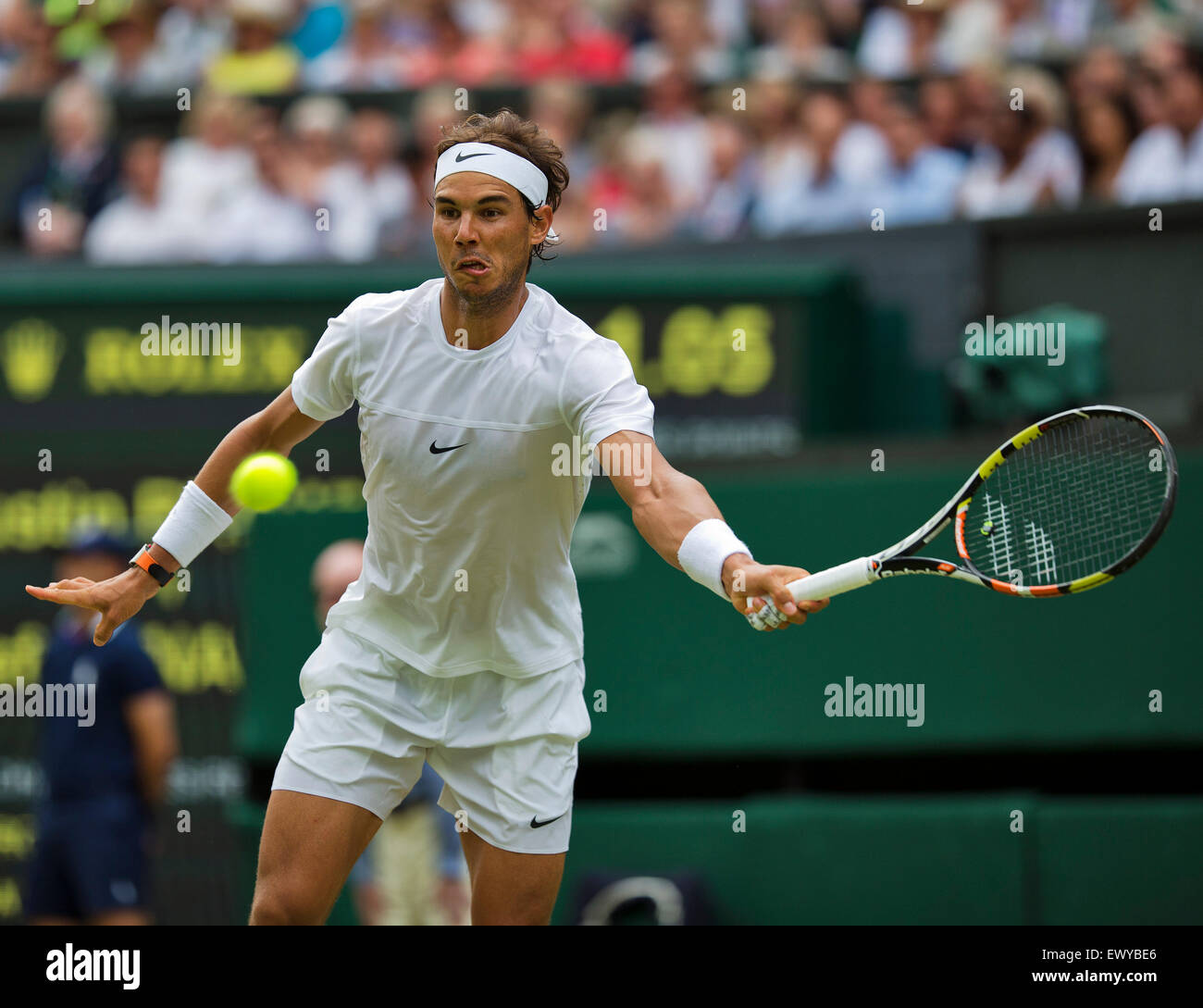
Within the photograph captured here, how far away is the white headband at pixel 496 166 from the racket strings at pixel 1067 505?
1285 mm

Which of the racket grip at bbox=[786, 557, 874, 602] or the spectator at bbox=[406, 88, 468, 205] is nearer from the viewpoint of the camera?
the racket grip at bbox=[786, 557, 874, 602]

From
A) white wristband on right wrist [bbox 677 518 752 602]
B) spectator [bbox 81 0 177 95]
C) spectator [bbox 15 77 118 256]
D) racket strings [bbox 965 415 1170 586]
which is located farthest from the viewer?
spectator [bbox 81 0 177 95]

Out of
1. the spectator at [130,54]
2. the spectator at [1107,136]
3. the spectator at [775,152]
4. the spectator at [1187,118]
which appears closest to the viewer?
the spectator at [1187,118]

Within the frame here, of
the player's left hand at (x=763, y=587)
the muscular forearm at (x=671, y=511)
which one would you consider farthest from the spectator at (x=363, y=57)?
the player's left hand at (x=763, y=587)

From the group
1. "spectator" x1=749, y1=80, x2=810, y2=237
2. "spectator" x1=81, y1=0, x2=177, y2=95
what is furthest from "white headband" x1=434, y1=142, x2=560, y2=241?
"spectator" x1=81, y1=0, x2=177, y2=95

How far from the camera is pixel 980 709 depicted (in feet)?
22.1

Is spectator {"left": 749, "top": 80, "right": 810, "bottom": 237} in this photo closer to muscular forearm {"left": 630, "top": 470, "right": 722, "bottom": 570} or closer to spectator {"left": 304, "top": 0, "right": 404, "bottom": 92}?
spectator {"left": 304, "top": 0, "right": 404, "bottom": 92}

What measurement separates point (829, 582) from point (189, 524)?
1.69 metres

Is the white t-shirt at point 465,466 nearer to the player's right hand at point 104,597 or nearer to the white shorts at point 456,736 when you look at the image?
the white shorts at point 456,736

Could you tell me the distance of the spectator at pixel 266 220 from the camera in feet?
28.5

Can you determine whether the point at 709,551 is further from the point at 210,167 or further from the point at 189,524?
the point at 210,167

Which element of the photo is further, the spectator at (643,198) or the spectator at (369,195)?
the spectator at (369,195)

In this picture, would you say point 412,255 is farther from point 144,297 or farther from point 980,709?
point 980,709

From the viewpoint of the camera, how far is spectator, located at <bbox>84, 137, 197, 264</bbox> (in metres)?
8.92
